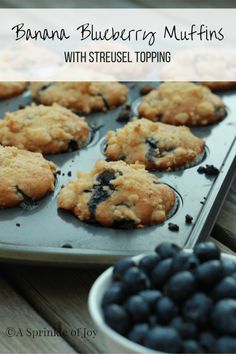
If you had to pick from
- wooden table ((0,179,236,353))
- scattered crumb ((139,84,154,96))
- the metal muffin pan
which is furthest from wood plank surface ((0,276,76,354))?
scattered crumb ((139,84,154,96))

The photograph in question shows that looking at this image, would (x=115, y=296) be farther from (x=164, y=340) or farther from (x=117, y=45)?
(x=117, y=45)

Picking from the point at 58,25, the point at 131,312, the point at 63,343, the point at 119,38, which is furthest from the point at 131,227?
the point at 58,25

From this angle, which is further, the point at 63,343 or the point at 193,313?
the point at 63,343

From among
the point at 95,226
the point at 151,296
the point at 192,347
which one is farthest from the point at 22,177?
the point at 192,347

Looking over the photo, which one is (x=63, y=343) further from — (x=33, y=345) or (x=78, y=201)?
(x=78, y=201)

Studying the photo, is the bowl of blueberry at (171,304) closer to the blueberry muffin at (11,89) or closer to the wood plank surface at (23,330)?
the wood plank surface at (23,330)

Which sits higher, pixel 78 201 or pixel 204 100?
pixel 204 100
